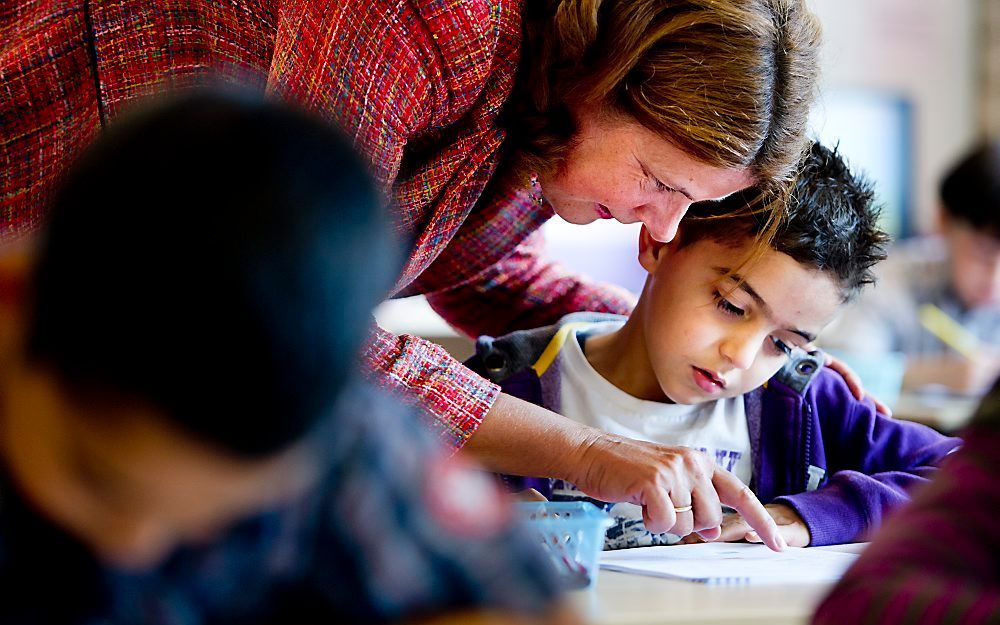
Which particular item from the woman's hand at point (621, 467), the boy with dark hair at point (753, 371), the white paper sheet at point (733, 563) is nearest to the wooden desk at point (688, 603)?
the white paper sheet at point (733, 563)

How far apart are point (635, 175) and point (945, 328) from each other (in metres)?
2.49

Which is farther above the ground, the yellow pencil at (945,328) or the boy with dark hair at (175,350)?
the boy with dark hair at (175,350)

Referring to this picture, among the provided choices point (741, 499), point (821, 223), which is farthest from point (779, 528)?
point (821, 223)

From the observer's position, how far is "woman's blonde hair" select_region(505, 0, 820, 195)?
1.14m

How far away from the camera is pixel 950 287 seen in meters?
3.40

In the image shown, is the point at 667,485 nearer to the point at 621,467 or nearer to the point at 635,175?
the point at 621,467

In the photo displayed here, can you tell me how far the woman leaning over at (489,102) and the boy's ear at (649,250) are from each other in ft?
0.56

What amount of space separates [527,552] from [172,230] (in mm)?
238

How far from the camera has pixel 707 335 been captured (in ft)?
4.38

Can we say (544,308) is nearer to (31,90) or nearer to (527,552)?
(31,90)

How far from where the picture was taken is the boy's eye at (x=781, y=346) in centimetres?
136

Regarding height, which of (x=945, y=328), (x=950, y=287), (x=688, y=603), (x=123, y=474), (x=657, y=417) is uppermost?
(x=123, y=474)

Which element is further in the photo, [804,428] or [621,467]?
[804,428]

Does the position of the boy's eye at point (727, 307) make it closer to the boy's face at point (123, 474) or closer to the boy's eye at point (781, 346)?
the boy's eye at point (781, 346)
